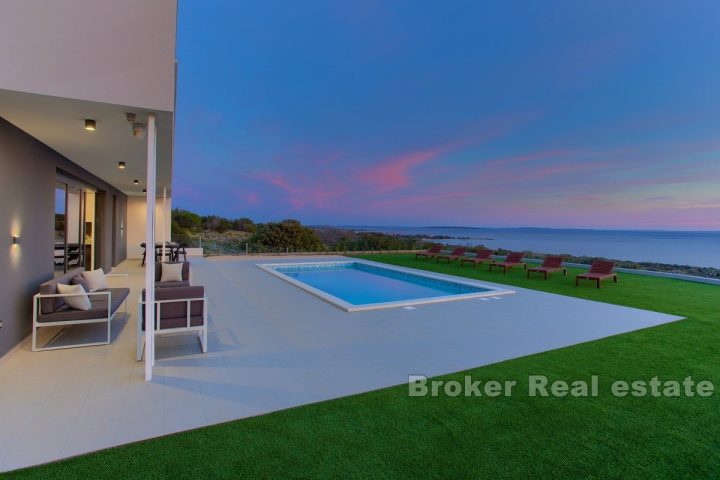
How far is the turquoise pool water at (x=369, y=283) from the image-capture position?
8.71 meters

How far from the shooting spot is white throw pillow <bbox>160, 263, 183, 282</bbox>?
23.3ft

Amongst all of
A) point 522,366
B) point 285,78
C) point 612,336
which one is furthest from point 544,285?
point 285,78

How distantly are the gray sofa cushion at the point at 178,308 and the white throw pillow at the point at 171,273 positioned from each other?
3362 mm

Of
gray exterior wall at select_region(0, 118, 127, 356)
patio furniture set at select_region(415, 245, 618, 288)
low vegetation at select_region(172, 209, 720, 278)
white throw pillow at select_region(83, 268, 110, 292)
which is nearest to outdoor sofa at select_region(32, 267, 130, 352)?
gray exterior wall at select_region(0, 118, 127, 356)

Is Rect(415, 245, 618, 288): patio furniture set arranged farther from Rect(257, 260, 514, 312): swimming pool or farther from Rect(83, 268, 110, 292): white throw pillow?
Rect(83, 268, 110, 292): white throw pillow

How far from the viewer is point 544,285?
9.33m

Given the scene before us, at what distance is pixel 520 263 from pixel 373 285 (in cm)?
575

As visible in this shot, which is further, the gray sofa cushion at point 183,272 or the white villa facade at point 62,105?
the gray sofa cushion at point 183,272

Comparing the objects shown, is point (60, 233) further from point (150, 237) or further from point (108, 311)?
point (150, 237)

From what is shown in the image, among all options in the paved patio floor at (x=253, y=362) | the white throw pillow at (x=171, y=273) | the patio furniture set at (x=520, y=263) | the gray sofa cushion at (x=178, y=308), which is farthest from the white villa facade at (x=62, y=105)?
the patio furniture set at (x=520, y=263)

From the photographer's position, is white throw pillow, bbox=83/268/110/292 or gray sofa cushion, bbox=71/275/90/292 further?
white throw pillow, bbox=83/268/110/292

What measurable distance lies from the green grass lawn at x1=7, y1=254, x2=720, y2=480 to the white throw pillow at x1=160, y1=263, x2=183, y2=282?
5330 millimetres

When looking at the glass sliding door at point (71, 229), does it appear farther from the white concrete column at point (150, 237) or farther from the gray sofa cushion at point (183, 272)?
the white concrete column at point (150, 237)

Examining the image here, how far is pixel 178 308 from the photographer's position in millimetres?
4129
